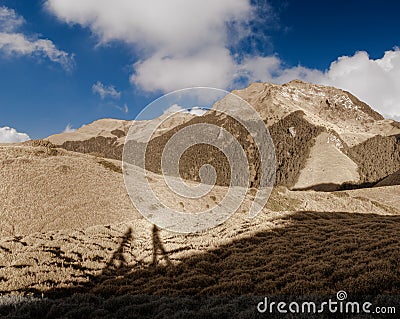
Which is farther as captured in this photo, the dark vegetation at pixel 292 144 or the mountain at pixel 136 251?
the dark vegetation at pixel 292 144

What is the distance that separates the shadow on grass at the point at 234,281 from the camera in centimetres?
904

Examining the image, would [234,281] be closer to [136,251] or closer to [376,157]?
[136,251]

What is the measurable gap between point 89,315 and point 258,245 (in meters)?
13.0

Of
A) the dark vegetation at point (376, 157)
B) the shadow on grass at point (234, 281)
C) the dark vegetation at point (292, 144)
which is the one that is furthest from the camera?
the dark vegetation at point (292, 144)

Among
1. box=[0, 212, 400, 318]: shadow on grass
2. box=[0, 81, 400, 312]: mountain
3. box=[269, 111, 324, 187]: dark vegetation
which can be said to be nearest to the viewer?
box=[0, 212, 400, 318]: shadow on grass

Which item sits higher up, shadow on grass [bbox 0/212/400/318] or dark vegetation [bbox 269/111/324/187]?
dark vegetation [bbox 269/111/324/187]

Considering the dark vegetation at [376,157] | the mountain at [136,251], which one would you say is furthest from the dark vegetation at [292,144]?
the mountain at [136,251]

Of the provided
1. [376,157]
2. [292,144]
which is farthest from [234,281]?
[376,157]

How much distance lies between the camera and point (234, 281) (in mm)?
11969

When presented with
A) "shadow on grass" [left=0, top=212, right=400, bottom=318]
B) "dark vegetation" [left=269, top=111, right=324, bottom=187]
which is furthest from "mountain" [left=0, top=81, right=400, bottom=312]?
"dark vegetation" [left=269, top=111, right=324, bottom=187]

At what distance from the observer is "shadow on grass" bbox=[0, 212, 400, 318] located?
9.04 m

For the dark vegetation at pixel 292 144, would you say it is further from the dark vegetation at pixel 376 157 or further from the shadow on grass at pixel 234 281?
the shadow on grass at pixel 234 281

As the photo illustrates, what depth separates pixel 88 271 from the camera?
14359mm

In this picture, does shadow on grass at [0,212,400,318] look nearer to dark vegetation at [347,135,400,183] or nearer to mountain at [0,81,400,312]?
mountain at [0,81,400,312]
